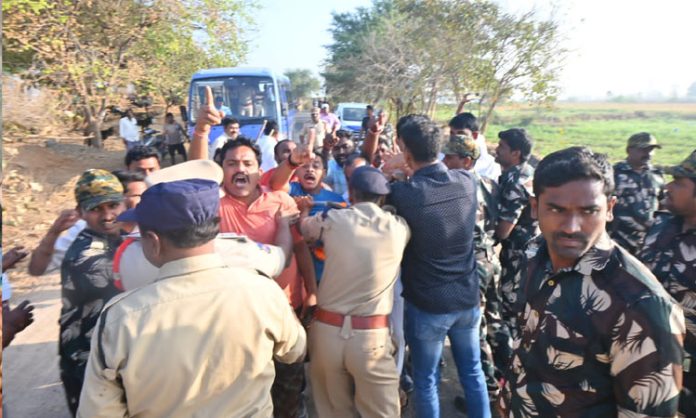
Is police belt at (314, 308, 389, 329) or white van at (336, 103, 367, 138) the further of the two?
white van at (336, 103, 367, 138)

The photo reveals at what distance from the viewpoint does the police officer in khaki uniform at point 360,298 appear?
2430mm

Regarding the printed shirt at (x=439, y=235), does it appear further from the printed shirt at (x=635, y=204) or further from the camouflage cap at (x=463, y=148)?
the printed shirt at (x=635, y=204)

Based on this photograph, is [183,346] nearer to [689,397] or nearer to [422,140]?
[422,140]

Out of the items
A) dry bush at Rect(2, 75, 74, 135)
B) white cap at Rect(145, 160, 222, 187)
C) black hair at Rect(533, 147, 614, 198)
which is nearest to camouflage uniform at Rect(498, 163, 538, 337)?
black hair at Rect(533, 147, 614, 198)

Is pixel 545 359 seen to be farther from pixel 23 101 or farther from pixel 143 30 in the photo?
pixel 143 30

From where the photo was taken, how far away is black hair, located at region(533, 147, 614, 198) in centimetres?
153

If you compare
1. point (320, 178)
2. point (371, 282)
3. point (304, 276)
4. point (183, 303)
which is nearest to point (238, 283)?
point (183, 303)

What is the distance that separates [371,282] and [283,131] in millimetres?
9195

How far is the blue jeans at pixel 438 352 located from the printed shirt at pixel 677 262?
1.00 meters

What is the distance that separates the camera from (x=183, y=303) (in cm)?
147

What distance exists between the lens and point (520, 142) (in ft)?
11.6

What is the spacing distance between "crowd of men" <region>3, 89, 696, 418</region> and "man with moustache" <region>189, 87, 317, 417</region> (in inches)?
0.5

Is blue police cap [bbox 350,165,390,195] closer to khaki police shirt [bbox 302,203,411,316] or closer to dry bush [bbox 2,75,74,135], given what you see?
khaki police shirt [bbox 302,203,411,316]

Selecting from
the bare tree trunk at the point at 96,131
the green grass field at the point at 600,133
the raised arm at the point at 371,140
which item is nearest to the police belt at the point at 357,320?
the raised arm at the point at 371,140
